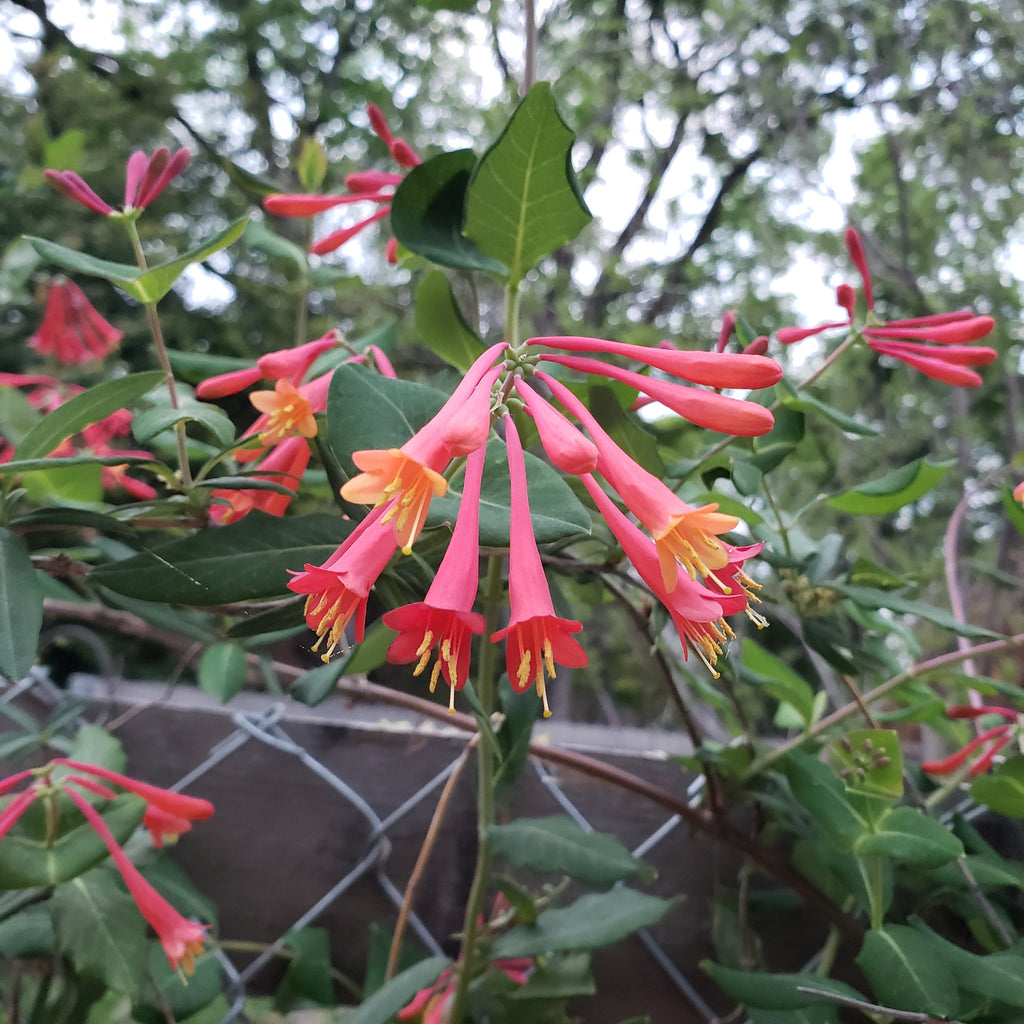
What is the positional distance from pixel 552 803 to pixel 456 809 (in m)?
0.10

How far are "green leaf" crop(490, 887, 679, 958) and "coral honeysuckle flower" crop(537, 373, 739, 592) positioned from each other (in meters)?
Result: 0.34

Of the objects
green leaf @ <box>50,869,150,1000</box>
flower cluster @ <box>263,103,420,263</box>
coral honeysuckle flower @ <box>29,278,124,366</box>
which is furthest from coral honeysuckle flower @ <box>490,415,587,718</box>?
coral honeysuckle flower @ <box>29,278,124,366</box>

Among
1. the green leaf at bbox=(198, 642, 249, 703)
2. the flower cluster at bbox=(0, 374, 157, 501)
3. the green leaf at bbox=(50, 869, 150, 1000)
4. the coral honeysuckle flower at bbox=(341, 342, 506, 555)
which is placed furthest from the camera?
the green leaf at bbox=(198, 642, 249, 703)

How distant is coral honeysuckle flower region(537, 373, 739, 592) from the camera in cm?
36

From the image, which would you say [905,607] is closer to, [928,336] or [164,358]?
[928,336]

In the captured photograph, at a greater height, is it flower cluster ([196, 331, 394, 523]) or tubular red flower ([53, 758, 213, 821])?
flower cluster ([196, 331, 394, 523])

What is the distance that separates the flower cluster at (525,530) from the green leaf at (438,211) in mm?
129

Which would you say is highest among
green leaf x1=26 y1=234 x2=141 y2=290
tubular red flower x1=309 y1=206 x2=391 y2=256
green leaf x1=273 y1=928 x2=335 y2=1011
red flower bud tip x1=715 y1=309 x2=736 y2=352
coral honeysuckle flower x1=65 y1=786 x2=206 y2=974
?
tubular red flower x1=309 y1=206 x2=391 y2=256

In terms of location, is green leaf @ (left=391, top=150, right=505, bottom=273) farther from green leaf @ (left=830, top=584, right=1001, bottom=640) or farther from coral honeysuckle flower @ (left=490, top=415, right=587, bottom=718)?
green leaf @ (left=830, top=584, right=1001, bottom=640)

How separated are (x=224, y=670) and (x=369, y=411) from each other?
0.53 metres

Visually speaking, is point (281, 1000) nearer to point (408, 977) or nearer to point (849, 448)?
point (408, 977)

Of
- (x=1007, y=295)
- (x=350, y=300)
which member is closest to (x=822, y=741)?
(x=1007, y=295)

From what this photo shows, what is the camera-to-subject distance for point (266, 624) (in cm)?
46

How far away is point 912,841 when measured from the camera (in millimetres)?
515
